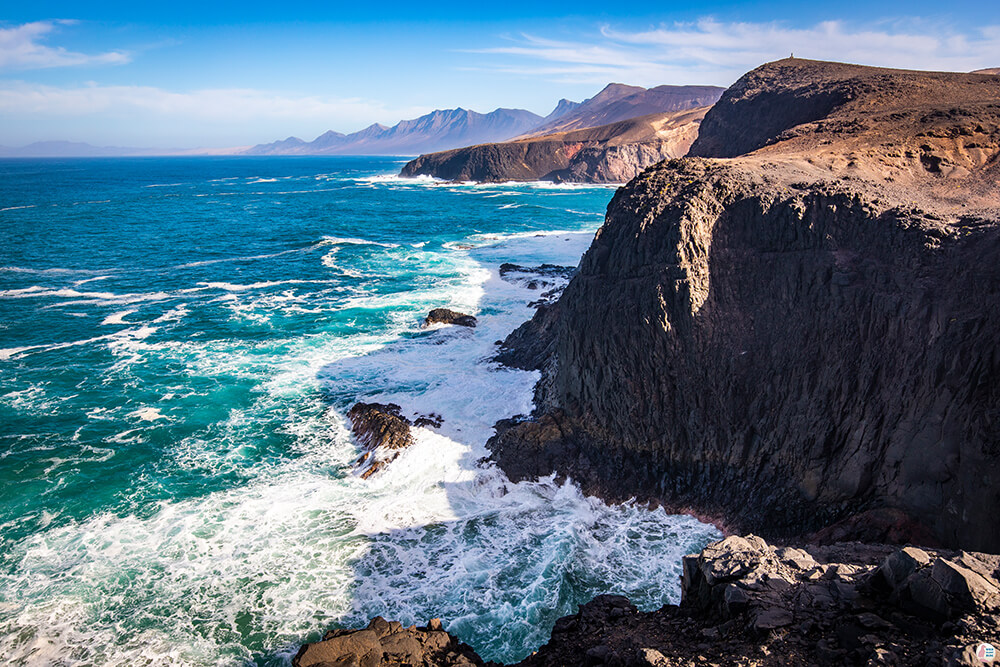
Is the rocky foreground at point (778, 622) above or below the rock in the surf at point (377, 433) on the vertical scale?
above

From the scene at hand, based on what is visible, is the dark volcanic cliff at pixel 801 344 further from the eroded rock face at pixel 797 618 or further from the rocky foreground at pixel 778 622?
the eroded rock face at pixel 797 618

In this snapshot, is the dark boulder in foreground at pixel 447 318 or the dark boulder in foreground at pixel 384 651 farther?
the dark boulder in foreground at pixel 447 318

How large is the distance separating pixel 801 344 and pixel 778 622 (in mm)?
11543

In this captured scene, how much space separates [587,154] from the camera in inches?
5901

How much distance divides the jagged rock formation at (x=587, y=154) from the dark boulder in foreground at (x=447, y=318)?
115177mm

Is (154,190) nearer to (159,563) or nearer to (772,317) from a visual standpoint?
(159,563)

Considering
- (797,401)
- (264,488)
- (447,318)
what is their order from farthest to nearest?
(447,318)
(264,488)
(797,401)

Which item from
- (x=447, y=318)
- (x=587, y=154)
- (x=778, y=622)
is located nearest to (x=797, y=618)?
(x=778, y=622)

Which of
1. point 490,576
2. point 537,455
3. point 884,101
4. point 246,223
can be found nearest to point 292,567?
point 490,576

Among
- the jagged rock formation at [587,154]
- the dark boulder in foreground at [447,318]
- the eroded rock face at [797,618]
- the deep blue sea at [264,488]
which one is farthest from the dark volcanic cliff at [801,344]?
the jagged rock formation at [587,154]

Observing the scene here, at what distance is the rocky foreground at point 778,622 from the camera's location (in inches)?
344

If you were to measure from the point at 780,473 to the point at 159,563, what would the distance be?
68.7ft

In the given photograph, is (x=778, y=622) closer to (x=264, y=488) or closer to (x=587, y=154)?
(x=264, y=488)

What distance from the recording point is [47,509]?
2138 centimetres
